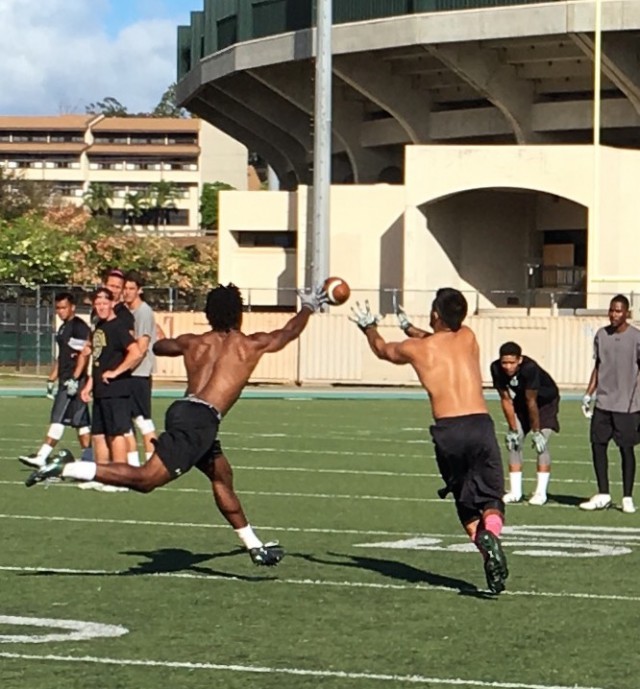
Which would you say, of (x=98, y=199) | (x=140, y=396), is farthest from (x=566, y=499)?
(x=98, y=199)

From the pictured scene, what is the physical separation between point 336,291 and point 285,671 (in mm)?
3654

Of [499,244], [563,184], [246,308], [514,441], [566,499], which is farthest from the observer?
[499,244]

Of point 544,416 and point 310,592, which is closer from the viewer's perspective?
point 310,592

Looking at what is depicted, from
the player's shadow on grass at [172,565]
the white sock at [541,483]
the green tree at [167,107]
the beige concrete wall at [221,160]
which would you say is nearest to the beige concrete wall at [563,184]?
the white sock at [541,483]

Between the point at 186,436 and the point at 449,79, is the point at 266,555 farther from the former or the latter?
the point at 449,79

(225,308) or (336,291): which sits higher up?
(336,291)

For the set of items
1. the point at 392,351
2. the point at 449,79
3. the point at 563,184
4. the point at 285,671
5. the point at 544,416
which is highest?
the point at 449,79

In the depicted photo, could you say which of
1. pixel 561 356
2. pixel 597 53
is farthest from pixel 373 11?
pixel 561 356

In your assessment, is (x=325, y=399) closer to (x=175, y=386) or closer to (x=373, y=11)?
(x=175, y=386)

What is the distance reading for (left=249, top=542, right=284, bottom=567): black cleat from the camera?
11.6 meters

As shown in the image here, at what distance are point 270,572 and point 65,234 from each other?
7140cm

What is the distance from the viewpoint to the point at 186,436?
11.1 meters

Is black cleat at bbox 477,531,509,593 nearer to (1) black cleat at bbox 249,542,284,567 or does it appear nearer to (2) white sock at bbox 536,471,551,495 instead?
(1) black cleat at bbox 249,542,284,567

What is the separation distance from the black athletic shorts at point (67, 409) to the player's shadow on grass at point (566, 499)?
4.78 meters
